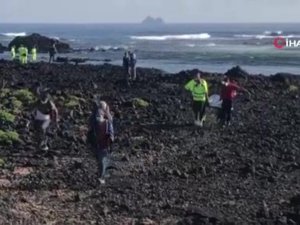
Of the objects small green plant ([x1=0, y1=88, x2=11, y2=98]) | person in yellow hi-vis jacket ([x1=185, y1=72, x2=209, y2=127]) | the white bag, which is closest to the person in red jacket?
person in yellow hi-vis jacket ([x1=185, y1=72, x2=209, y2=127])

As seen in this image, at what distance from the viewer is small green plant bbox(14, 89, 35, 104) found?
25478 millimetres

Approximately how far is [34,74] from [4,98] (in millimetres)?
12357

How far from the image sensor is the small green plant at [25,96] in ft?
83.6

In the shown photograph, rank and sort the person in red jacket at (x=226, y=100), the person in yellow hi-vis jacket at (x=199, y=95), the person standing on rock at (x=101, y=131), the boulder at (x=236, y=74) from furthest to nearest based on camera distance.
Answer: the boulder at (x=236, y=74) → the person in red jacket at (x=226, y=100) → the person in yellow hi-vis jacket at (x=199, y=95) → the person standing on rock at (x=101, y=131)

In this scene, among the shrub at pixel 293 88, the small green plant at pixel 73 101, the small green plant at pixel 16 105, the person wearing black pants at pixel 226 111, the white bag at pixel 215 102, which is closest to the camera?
the person wearing black pants at pixel 226 111

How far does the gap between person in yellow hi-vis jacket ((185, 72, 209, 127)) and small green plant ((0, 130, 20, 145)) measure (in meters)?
4.97

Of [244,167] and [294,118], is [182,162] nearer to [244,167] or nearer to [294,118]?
[244,167]

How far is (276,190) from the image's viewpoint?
13.9 m

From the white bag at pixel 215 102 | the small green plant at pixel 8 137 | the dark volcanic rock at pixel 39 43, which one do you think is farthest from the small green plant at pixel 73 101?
the dark volcanic rock at pixel 39 43

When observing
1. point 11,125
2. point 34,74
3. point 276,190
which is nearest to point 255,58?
point 34,74

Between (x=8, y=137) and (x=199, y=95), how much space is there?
5417mm

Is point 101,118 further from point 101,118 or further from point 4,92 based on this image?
point 4,92

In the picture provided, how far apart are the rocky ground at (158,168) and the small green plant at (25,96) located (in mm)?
35

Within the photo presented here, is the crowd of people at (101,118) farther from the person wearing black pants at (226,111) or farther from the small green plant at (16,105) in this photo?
the small green plant at (16,105)
